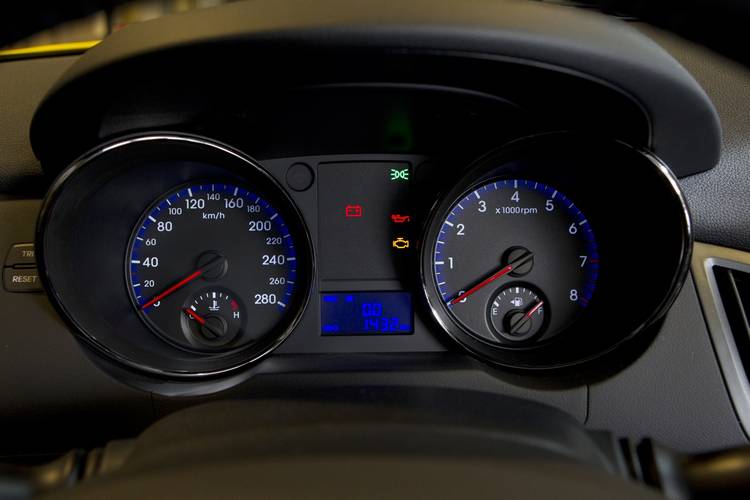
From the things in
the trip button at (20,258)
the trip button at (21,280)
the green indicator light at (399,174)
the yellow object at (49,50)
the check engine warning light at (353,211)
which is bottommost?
the trip button at (21,280)

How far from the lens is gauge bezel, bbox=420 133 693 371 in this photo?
6.21 feet

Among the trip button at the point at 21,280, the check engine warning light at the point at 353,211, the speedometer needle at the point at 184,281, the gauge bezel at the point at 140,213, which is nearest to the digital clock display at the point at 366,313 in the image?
the gauge bezel at the point at 140,213

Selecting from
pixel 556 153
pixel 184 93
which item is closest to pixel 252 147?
pixel 184 93

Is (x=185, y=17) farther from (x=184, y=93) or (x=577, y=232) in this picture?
(x=577, y=232)

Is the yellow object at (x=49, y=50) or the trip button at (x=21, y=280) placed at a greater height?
the yellow object at (x=49, y=50)

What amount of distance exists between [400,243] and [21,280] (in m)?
1.01

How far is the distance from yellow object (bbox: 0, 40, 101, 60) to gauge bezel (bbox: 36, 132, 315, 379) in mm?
397

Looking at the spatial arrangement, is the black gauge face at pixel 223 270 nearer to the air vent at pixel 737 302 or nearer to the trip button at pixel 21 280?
the trip button at pixel 21 280

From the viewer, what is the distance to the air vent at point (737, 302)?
6.08 ft

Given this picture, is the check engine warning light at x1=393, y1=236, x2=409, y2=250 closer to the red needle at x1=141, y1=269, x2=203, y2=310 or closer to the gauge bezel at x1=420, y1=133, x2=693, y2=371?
the gauge bezel at x1=420, y1=133, x2=693, y2=371

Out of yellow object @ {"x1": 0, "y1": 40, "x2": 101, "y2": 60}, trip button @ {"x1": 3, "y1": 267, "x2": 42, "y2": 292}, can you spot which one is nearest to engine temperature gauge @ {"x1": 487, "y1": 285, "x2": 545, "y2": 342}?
trip button @ {"x1": 3, "y1": 267, "x2": 42, "y2": 292}

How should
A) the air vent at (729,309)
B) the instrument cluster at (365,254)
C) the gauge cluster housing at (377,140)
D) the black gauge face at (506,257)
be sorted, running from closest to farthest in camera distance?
the gauge cluster housing at (377,140), the air vent at (729,309), the instrument cluster at (365,254), the black gauge face at (506,257)

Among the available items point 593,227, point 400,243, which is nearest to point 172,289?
point 400,243

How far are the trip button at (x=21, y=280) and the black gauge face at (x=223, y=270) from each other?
33cm
